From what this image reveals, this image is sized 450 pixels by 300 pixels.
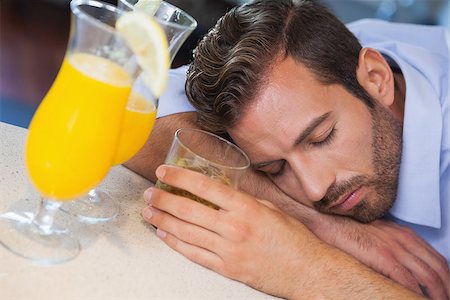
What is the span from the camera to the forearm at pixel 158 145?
1.40 meters

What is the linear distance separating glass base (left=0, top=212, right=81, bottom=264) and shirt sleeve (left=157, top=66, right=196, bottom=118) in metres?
0.61

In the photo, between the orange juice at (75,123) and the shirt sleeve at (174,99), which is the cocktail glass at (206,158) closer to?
the orange juice at (75,123)

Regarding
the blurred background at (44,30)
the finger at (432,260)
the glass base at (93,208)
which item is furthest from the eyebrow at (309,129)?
the blurred background at (44,30)

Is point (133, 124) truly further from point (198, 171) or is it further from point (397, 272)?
point (397, 272)

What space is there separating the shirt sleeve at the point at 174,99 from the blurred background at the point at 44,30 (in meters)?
1.69

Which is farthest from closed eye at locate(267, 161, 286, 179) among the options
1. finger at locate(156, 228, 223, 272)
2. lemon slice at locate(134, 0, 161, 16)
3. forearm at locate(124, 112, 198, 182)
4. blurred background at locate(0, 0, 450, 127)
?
blurred background at locate(0, 0, 450, 127)

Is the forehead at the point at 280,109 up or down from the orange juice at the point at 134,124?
down

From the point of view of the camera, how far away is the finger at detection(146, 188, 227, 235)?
1143mm

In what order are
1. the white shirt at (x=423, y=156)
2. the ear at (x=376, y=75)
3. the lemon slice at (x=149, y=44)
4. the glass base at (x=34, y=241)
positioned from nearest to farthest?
the lemon slice at (x=149, y=44), the glass base at (x=34, y=241), the white shirt at (x=423, y=156), the ear at (x=376, y=75)

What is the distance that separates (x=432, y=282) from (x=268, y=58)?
629 millimetres

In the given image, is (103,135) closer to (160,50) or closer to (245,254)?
(160,50)

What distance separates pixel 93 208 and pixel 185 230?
0.17 metres

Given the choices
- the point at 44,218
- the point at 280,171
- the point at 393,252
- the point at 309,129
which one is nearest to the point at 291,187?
the point at 280,171

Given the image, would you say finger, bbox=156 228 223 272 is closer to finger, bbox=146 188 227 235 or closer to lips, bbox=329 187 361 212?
finger, bbox=146 188 227 235
